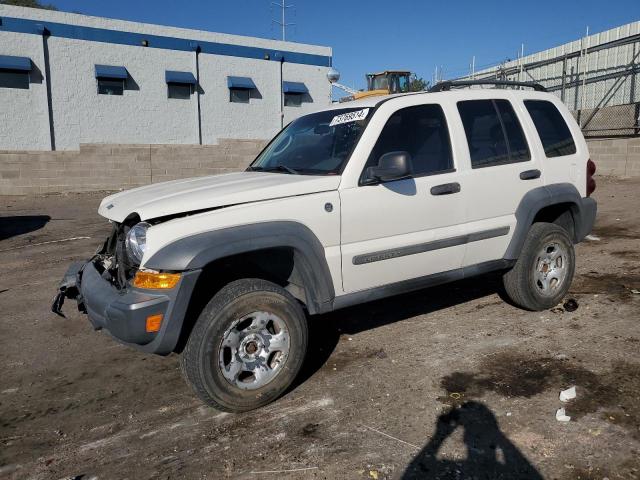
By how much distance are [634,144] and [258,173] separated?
557 inches

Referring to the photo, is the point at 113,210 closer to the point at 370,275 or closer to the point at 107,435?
the point at 107,435

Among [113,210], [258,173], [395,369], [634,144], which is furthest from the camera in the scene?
[634,144]

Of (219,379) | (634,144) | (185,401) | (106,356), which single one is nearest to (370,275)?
(219,379)

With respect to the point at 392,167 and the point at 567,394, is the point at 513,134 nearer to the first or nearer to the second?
the point at 392,167

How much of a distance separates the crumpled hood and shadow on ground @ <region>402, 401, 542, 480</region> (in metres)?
1.66

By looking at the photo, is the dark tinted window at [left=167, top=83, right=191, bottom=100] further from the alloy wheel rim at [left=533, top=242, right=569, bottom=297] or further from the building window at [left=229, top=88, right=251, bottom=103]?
the alloy wheel rim at [left=533, top=242, right=569, bottom=297]

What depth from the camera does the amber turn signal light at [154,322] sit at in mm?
2924

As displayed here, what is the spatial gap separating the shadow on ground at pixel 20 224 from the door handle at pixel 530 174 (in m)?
9.04

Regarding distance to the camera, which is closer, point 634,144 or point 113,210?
point 113,210

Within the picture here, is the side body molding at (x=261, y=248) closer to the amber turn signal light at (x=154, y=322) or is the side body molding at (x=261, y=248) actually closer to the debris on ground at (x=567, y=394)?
the amber turn signal light at (x=154, y=322)

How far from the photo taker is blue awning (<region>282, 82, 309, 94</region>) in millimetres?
26031

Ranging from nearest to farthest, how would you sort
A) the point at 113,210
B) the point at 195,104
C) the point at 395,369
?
the point at 113,210, the point at 395,369, the point at 195,104

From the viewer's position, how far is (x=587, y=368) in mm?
3689

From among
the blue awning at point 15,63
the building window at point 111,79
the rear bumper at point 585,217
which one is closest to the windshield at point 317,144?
the rear bumper at point 585,217
